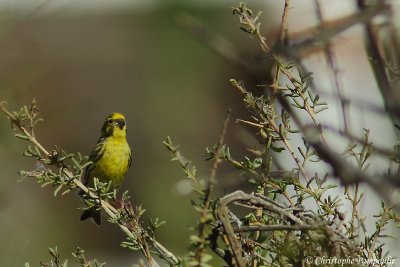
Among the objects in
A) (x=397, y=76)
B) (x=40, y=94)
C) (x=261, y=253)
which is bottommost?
(x=261, y=253)

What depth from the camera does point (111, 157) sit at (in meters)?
3.79

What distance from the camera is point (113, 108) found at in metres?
8.53

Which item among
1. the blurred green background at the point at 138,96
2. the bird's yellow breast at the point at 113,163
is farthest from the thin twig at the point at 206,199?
the blurred green background at the point at 138,96

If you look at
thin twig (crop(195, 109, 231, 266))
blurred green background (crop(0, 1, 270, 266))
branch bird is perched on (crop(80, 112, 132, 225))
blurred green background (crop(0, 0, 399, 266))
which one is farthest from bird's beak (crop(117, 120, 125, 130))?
thin twig (crop(195, 109, 231, 266))

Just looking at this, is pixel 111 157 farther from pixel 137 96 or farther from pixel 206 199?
pixel 137 96

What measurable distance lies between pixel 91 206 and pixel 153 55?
830 cm

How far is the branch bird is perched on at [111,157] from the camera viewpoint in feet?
12.2

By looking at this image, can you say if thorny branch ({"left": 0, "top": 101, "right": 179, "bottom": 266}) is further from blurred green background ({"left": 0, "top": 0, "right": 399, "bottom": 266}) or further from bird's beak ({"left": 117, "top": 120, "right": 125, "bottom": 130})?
blurred green background ({"left": 0, "top": 0, "right": 399, "bottom": 266})

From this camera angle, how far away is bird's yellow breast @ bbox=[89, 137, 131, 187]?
3.73 meters

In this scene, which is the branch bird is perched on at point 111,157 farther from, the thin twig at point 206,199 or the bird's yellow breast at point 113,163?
the thin twig at point 206,199

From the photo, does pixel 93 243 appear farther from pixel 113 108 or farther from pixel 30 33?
pixel 30 33

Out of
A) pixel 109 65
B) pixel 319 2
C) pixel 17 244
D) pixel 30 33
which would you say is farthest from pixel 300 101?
pixel 109 65

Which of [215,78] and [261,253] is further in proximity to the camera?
[215,78]

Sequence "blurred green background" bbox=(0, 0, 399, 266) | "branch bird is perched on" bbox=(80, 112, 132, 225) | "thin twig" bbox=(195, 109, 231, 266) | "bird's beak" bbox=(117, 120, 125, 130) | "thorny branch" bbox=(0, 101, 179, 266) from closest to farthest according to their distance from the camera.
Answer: "thin twig" bbox=(195, 109, 231, 266), "thorny branch" bbox=(0, 101, 179, 266), "branch bird is perched on" bbox=(80, 112, 132, 225), "bird's beak" bbox=(117, 120, 125, 130), "blurred green background" bbox=(0, 0, 399, 266)
